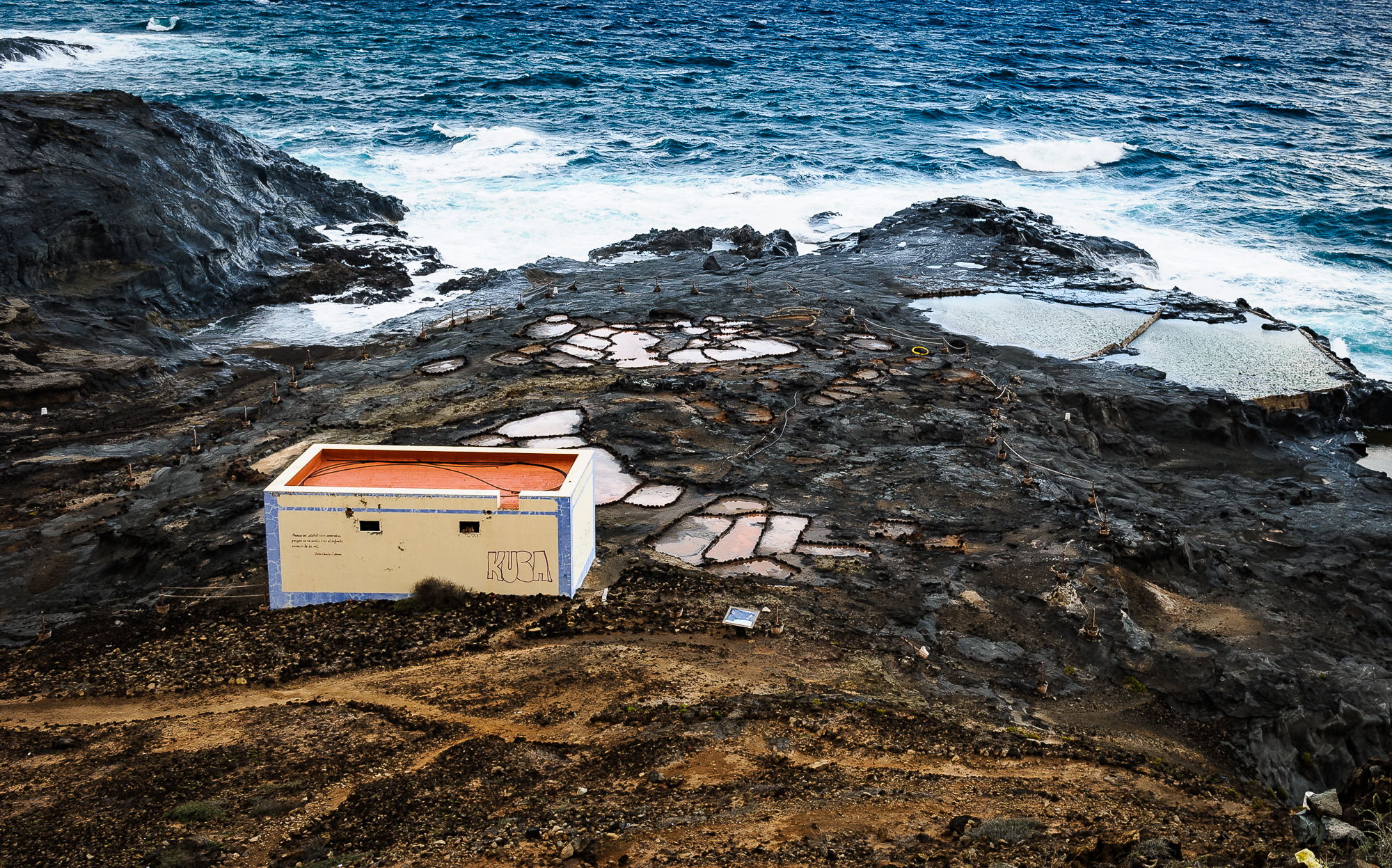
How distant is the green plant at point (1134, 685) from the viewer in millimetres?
11016

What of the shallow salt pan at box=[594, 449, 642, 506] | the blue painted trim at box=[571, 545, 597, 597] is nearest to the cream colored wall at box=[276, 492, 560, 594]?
the blue painted trim at box=[571, 545, 597, 597]

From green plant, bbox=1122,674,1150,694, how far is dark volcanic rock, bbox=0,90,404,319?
65.6 ft

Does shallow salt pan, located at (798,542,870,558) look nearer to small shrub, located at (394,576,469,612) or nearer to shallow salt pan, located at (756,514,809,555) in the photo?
shallow salt pan, located at (756,514,809,555)

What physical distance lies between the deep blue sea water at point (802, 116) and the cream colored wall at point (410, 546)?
679 inches

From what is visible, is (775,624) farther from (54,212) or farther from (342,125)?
(342,125)

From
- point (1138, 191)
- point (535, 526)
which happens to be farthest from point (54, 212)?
point (1138, 191)

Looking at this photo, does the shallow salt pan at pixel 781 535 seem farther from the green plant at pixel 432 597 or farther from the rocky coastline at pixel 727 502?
the green plant at pixel 432 597

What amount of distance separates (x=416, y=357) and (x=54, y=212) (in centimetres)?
881

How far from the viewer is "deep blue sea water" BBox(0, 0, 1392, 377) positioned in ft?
108

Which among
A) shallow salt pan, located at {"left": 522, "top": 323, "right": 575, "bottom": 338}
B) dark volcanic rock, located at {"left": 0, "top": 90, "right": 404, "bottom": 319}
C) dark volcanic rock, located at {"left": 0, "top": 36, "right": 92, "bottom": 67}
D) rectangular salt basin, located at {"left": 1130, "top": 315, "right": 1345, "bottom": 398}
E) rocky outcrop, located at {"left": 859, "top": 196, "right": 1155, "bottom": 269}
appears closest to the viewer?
Result: rectangular salt basin, located at {"left": 1130, "top": 315, "right": 1345, "bottom": 398}

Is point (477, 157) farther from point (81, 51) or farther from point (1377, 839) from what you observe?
point (1377, 839)

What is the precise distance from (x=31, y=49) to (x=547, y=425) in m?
47.6

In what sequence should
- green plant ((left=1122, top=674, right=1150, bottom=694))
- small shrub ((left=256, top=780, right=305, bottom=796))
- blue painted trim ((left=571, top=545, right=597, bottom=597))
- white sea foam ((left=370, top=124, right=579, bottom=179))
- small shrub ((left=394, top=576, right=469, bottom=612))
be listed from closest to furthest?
small shrub ((left=256, top=780, right=305, bottom=796)) → green plant ((left=1122, top=674, right=1150, bottom=694)) → small shrub ((left=394, top=576, right=469, bottom=612)) → blue painted trim ((left=571, top=545, right=597, bottom=597)) → white sea foam ((left=370, top=124, right=579, bottom=179))

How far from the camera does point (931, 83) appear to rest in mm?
55562
